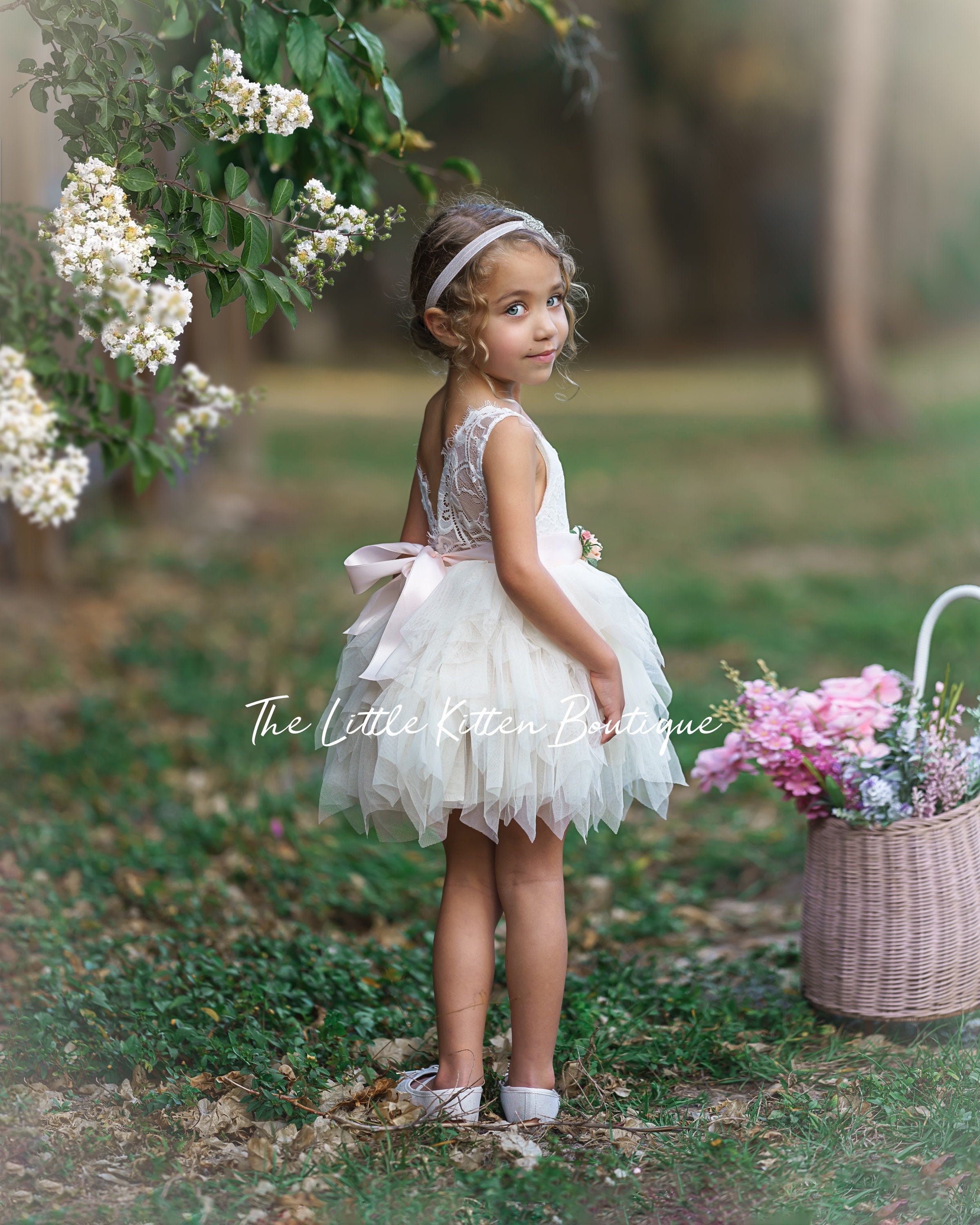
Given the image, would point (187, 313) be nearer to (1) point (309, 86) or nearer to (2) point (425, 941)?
(1) point (309, 86)

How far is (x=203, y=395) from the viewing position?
2967 millimetres

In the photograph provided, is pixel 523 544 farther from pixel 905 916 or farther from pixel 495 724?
pixel 905 916

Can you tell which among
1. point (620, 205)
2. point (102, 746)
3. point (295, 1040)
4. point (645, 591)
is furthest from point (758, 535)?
point (620, 205)

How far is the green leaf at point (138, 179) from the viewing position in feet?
7.27

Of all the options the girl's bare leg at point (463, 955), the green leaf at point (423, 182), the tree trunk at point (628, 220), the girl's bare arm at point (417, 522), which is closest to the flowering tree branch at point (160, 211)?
the green leaf at point (423, 182)

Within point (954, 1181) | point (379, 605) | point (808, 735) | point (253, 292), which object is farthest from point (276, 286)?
point (954, 1181)

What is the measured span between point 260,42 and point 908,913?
6.99ft

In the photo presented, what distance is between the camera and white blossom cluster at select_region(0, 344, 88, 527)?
2512 millimetres

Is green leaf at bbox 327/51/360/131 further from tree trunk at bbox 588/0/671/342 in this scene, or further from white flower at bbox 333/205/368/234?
tree trunk at bbox 588/0/671/342

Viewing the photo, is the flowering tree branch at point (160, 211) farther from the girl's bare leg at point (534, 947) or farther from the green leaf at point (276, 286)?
the girl's bare leg at point (534, 947)

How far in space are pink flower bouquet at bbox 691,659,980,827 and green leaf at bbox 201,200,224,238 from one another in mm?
1306

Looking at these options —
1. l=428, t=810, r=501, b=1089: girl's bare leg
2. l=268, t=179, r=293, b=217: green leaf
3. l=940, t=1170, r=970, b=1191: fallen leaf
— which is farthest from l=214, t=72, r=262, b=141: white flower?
l=940, t=1170, r=970, b=1191: fallen leaf

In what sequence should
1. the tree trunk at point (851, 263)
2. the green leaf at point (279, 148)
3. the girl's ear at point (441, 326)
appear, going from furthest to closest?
the tree trunk at point (851, 263) → the green leaf at point (279, 148) → the girl's ear at point (441, 326)

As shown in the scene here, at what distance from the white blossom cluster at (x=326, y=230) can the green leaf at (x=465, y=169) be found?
2.54ft
